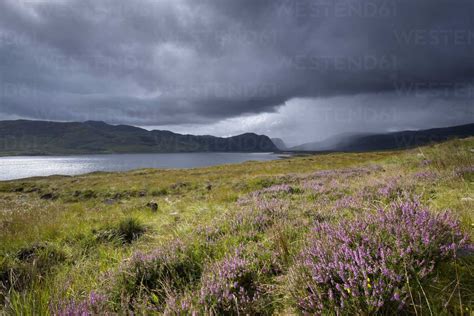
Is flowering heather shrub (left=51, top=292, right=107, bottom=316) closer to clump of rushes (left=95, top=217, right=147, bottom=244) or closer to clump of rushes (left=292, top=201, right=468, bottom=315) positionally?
clump of rushes (left=292, top=201, right=468, bottom=315)

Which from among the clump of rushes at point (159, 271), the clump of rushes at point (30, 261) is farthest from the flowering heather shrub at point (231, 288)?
the clump of rushes at point (30, 261)

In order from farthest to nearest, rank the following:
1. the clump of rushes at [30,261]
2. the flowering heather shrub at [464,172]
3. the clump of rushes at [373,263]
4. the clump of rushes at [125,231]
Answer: the flowering heather shrub at [464,172] → the clump of rushes at [125,231] → the clump of rushes at [30,261] → the clump of rushes at [373,263]

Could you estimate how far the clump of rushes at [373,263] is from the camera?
1689 mm

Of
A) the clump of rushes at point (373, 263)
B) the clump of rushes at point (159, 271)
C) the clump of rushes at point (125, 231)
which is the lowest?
the clump of rushes at point (125, 231)

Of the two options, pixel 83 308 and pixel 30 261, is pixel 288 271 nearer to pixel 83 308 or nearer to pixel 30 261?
pixel 83 308

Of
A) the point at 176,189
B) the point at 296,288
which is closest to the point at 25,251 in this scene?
the point at 296,288

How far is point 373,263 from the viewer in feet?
6.32

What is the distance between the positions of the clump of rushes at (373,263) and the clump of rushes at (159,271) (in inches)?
55.0

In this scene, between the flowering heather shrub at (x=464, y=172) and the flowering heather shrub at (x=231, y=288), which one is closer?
the flowering heather shrub at (x=231, y=288)

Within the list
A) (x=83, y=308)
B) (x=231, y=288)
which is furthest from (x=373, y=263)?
(x=83, y=308)

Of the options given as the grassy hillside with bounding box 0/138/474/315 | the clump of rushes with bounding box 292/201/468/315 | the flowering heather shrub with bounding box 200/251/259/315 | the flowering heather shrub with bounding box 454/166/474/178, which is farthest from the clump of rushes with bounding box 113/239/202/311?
the flowering heather shrub with bounding box 454/166/474/178

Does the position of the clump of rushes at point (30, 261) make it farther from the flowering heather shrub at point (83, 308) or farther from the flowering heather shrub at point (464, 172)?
the flowering heather shrub at point (464, 172)

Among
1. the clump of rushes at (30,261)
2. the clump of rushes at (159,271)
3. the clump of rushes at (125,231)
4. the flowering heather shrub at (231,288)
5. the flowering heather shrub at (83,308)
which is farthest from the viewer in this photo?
the clump of rushes at (125,231)

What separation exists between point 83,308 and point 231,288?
130 centimetres
